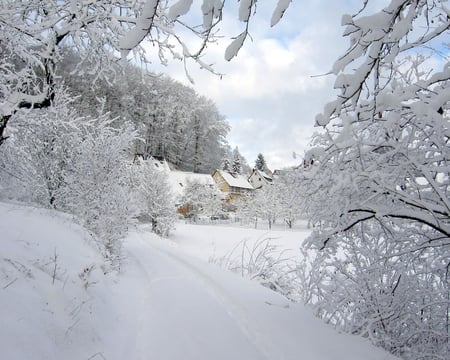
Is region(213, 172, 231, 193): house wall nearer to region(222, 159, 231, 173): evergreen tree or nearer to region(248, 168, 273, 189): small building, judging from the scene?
region(222, 159, 231, 173): evergreen tree

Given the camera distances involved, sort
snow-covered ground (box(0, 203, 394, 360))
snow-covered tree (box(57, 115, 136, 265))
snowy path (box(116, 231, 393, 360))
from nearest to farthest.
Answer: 1. snow-covered ground (box(0, 203, 394, 360))
2. snowy path (box(116, 231, 393, 360))
3. snow-covered tree (box(57, 115, 136, 265))

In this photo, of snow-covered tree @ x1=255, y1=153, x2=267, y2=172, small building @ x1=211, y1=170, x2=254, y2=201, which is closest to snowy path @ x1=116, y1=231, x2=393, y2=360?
small building @ x1=211, y1=170, x2=254, y2=201

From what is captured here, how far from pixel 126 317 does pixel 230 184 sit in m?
51.7

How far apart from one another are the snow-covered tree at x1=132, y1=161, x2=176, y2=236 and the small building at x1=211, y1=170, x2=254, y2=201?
2823 cm

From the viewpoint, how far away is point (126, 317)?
4.81 metres

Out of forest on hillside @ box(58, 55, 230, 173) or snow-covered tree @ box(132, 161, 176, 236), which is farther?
forest on hillside @ box(58, 55, 230, 173)

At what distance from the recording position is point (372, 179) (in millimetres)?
3014

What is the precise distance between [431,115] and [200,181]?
4331 centimetres

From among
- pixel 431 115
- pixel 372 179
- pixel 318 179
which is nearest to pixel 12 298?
pixel 318 179

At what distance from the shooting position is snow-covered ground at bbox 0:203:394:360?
315 cm

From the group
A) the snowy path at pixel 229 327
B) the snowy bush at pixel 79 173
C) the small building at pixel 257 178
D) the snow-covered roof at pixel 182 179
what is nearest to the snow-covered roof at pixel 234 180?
the small building at pixel 257 178

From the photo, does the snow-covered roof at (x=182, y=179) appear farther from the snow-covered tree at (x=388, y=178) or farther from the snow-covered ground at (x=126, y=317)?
the snow-covered tree at (x=388, y=178)

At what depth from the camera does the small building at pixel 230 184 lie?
56.2 m

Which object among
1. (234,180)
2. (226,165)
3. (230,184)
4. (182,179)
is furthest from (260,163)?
(182,179)
